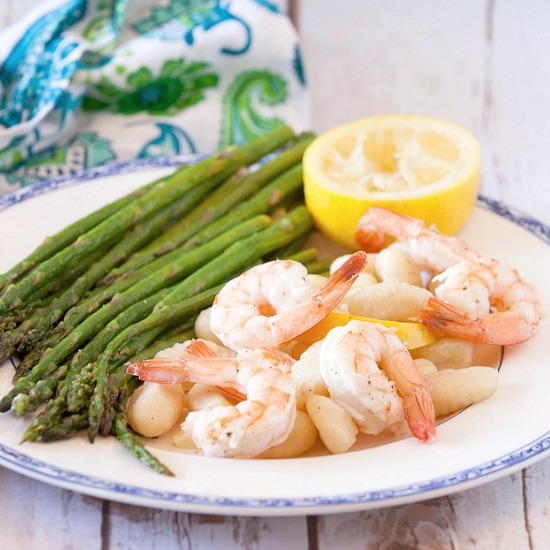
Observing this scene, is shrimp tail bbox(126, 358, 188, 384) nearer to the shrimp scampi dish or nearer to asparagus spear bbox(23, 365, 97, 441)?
the shrimp scampi dish

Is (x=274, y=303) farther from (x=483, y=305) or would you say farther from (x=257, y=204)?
(x=257, y=204)

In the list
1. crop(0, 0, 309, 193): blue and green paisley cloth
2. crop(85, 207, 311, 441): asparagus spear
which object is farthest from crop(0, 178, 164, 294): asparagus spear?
crop(0, 0, 309, 193): blue and green paisley cloth

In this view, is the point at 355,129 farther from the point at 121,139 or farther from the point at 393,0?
the point at 393,0

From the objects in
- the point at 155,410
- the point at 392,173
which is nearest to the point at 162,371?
the point at 155,410

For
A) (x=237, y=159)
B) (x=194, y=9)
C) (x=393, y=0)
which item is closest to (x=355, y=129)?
(x=237, y=159)

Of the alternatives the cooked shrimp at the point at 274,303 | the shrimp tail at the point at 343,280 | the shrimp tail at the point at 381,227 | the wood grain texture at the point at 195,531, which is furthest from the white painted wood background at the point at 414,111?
the shrimp tail at the point at 381,227

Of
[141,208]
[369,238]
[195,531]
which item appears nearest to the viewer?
[195,531]
